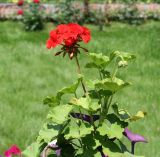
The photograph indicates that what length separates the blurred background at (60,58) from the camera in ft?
18.0

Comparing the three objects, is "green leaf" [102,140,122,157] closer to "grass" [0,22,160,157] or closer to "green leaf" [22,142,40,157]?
"green leaf" [22,142,40,157]

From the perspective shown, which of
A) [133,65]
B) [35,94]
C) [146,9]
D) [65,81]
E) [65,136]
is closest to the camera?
[65,136]

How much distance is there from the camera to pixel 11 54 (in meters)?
7.82

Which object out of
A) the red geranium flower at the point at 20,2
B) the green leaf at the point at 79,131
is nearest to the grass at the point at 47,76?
the red geranium flower at the point at 20,2

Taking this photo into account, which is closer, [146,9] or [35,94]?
[35,94]

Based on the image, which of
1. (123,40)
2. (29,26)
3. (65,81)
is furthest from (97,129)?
(29,26)

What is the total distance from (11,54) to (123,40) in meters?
1.85

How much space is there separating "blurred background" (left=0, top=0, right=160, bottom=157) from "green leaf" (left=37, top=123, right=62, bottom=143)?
1.97 meters

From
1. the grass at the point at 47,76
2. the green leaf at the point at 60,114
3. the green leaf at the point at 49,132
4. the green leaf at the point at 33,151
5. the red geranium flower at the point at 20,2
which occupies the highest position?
the green leaf at the point at 60,114

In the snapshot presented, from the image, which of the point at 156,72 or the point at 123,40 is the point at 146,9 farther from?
the point at 156,72

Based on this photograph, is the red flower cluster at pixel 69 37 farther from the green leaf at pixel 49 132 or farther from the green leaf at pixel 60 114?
the green leaf at pixel 49 132

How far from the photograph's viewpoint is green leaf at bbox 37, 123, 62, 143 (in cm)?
284

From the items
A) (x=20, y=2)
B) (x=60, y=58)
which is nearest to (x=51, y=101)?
(x=60, y=58)

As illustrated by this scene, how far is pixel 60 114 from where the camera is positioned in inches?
110
